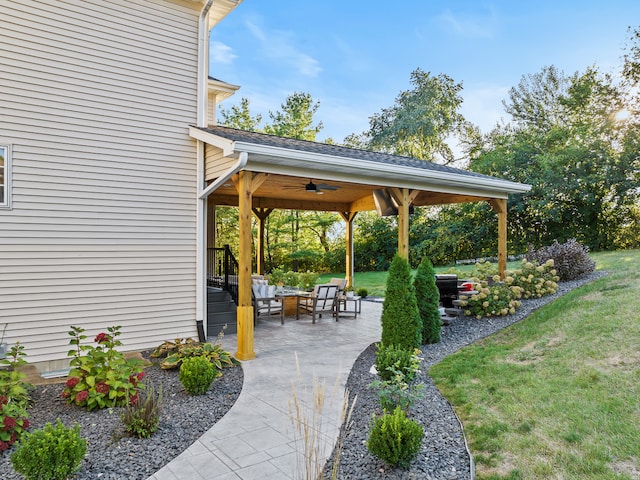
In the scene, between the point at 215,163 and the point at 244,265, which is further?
the point at 215,163

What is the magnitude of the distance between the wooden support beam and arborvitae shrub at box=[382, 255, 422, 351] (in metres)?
1.84

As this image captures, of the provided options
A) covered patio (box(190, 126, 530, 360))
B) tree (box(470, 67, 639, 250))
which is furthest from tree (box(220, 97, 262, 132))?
covered patio (box(190, 126, 530, 360))

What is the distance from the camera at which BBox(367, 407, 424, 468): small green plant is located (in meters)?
2.78

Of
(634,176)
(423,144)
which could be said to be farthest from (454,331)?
(423,144)

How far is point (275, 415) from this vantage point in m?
3.84

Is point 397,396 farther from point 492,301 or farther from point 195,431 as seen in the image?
point 492,301

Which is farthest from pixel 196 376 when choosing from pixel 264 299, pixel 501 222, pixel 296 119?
pixel 296 119

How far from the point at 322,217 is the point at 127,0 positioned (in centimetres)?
1514

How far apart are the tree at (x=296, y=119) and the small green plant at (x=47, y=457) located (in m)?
20.2

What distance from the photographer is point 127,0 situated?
19.2 feet

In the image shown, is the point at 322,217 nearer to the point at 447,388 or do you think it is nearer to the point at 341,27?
the point at 341,27

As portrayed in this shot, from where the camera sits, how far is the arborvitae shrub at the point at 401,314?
18.1 ft

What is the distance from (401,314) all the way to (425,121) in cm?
2097

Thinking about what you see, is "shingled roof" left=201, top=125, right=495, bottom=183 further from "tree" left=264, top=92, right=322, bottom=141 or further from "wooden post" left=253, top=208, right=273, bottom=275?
"tree" left=264, top=92, right=322, bottom=141
